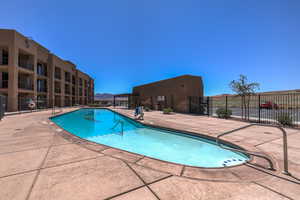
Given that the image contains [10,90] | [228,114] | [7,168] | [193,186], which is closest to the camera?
[193,186]

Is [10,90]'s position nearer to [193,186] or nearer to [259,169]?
[193,186]

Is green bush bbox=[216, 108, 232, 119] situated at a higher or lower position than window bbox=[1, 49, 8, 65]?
lower

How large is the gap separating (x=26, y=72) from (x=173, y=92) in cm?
2166

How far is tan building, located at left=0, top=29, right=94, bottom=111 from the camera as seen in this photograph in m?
14.5

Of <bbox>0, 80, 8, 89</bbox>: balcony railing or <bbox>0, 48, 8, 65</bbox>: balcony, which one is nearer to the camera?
<bbox>0, 80, 8, 89</bbox>: balcony railing

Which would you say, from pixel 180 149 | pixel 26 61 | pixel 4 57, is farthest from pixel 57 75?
pixel 180 149

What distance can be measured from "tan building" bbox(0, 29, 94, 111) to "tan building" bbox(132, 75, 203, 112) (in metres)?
14.2

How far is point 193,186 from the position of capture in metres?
1.84

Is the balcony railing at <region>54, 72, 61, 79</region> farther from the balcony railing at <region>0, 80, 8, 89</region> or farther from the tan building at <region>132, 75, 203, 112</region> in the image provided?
the tan building at <region>132, 75, 203, 112</region>

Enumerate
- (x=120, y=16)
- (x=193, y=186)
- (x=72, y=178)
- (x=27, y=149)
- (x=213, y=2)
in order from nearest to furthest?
1. (x=193, y=186)
2. (x=72, y=178)
3. (x=27, y=149)
4. (x=213, y=2)
5. (x=120, y=16)

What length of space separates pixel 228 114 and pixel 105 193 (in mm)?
11606

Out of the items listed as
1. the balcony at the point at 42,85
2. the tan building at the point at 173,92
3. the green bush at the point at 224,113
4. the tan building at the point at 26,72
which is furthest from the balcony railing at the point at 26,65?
the green bush at the point at 224,113

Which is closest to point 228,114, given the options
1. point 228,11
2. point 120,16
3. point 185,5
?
point 228,11

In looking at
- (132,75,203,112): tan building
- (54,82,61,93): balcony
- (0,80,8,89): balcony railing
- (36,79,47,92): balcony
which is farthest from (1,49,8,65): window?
(132,75,203,112): tan building
